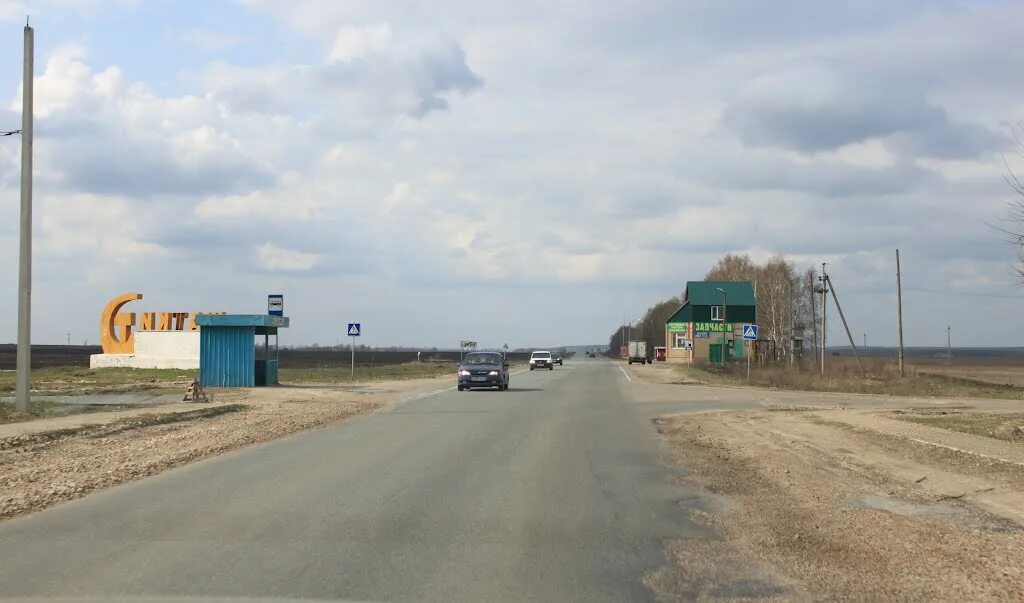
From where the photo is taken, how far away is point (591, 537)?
8.30 meters

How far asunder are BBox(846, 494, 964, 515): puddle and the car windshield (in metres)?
27.3

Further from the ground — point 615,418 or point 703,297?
point 703,297

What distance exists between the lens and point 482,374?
37.2 metres

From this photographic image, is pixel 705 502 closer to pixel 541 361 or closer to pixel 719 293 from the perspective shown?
pixel 541 361

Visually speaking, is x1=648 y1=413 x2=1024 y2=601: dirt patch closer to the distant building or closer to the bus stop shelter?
the bus stop shelter

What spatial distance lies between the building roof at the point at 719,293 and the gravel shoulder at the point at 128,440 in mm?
81060

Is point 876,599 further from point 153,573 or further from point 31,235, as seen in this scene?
point 31,235

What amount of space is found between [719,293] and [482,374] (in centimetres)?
7283

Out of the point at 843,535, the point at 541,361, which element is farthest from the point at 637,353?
the point at 843,535

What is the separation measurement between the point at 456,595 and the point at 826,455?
419 inches

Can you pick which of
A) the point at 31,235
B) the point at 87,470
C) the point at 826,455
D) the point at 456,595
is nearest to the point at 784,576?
the point at 456,595

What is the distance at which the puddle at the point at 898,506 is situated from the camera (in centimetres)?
992

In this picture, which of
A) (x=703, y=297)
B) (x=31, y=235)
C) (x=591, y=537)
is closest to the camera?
(x=591, y=537)

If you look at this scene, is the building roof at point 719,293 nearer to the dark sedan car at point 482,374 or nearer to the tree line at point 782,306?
the tree line at point 782,306
